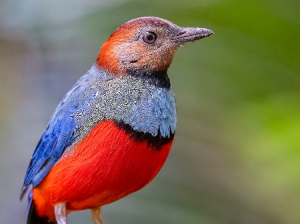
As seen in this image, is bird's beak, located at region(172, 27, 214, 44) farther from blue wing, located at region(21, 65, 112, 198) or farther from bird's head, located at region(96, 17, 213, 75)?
blue wing, located at region(21, 65, 112, 198)

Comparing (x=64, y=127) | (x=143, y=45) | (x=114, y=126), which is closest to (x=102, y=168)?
(x=114, y=126)

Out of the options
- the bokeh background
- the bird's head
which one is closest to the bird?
the bird's head

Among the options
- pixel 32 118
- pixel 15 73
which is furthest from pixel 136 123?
pixel 15 73

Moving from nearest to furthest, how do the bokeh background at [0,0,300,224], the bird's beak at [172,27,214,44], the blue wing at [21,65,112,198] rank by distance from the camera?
the blue wing at [21,65,112,198] < the bird's beak at [172,27,214,44] < the bokeh background at [0,0,300,224]

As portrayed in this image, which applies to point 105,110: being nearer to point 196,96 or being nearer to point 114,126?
point 114,126

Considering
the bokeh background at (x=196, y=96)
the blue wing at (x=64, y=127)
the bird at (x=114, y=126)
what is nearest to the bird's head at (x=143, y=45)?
the bird at (x=114, y=126)

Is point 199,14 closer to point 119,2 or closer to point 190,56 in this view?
point 190,56

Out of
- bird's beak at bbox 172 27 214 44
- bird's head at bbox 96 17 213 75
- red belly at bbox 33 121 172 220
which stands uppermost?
bird's beak at bbox 172 27 214 44
